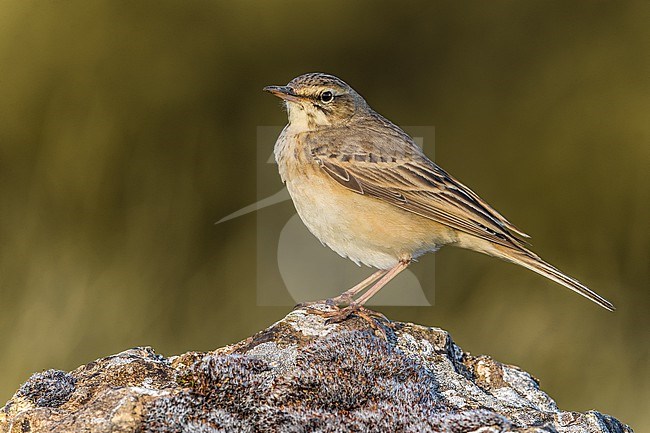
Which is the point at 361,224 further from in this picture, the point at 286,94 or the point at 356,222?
the point at 286,94

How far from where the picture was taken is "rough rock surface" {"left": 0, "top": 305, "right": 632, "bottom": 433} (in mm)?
3574

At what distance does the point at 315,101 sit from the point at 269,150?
437 centimetres

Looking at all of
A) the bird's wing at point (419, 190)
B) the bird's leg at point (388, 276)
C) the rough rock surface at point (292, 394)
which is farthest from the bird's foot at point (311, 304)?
the bird's wing at point (419, 190)

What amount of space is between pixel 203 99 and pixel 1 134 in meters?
2.25

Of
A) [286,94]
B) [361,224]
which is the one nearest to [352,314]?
[361,224]

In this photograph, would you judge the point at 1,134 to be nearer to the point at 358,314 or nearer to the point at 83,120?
the point at 83,120

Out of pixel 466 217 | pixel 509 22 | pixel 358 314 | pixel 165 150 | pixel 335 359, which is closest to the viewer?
pixel 335 359

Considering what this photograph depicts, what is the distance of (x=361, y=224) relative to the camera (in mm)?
5574

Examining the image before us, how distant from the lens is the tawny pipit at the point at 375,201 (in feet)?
18.4

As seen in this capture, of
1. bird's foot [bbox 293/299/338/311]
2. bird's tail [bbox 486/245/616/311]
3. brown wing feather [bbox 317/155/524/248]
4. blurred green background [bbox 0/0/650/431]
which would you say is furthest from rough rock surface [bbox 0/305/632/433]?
blurred green background [bbox 0/0/650/431]

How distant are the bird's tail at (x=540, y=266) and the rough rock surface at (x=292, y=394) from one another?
917 mm

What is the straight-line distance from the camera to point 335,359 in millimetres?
4012

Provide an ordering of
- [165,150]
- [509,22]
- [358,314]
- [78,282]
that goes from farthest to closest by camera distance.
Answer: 1. [509,22]
2. [165,150]
3. [78,282]
4. [358,314]

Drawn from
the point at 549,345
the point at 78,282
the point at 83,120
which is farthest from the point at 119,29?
the point at 549,345
